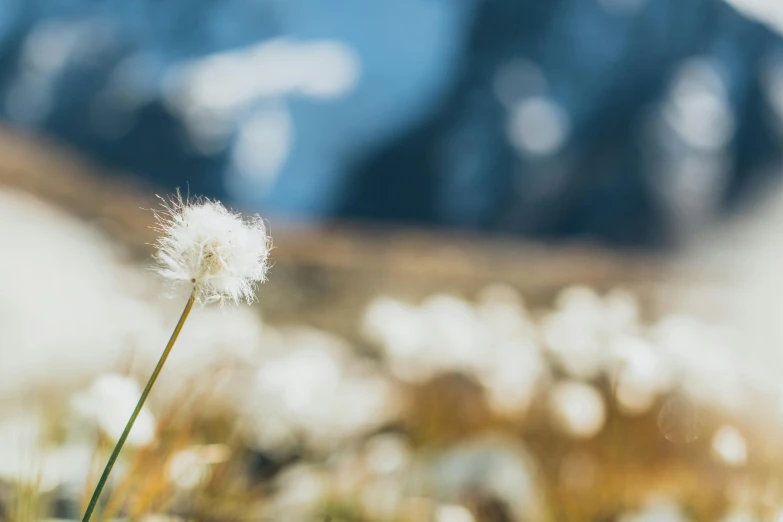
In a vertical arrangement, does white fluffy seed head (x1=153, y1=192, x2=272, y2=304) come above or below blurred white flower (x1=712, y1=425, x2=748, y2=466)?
below

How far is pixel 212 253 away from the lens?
1.46 metres

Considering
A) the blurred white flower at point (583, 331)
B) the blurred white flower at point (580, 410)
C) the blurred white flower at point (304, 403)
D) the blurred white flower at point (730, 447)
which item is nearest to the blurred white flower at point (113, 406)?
the blurred white flower at point (304, 403)

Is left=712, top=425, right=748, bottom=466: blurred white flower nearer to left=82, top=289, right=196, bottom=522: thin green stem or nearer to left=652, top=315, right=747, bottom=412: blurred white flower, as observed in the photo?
left=652, top=315, right=747, bottom=412: blurred white flower

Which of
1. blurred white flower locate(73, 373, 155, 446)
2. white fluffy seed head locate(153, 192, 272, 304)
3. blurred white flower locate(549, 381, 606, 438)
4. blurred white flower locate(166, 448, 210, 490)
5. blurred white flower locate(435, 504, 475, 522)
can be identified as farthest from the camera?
blurred white flower locate(549, 381, 606, 438)

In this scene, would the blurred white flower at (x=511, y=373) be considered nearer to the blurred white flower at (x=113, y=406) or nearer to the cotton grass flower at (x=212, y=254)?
the blurred white flower at (x=113, y=406)

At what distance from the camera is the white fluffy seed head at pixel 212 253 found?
1.46 m

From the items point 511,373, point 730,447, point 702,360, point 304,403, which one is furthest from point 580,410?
point 304,403

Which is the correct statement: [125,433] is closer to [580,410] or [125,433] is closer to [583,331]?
[580,410]

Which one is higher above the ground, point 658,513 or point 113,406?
point 658,513

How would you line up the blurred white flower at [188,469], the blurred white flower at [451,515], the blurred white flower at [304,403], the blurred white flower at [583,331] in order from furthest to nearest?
the blurred white flower at [583,331]
the blurred white flower at [304,403]
the blurred white flower at [451,515]
the blurred white flower at [188,469]

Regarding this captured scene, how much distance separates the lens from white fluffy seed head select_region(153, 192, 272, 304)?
1.46 metres

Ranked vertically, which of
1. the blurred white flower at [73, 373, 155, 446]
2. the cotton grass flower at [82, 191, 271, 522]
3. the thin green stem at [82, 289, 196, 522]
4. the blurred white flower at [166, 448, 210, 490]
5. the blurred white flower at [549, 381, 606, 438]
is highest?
the blurred white flower at [549, 381, 606, 438]

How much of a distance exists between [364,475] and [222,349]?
1002 mm

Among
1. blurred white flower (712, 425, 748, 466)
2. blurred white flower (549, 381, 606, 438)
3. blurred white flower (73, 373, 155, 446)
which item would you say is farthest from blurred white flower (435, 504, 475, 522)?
blurred white flower (73, 373, 155, 446)
